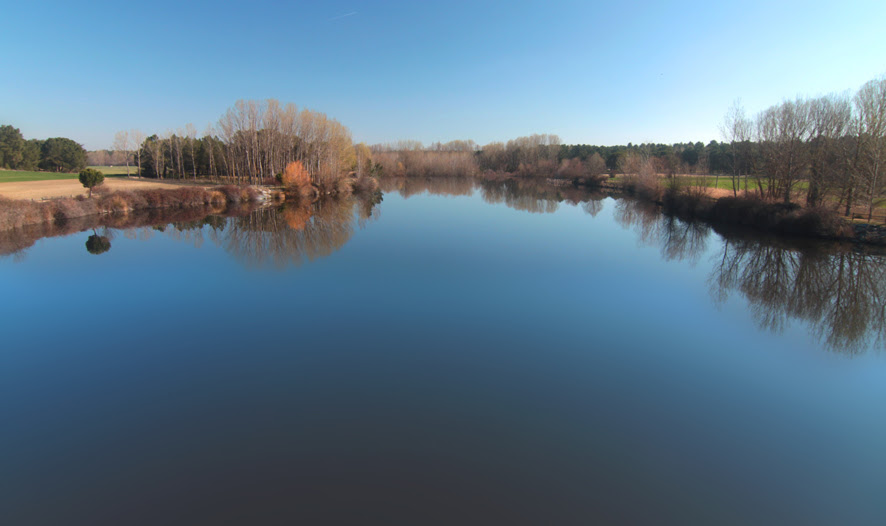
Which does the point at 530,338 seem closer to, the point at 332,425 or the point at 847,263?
the point at 332,425

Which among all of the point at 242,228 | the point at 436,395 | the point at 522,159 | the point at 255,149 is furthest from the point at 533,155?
the point at 436,395

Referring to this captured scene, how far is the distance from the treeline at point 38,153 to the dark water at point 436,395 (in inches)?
1796

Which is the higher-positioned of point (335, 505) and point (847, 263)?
point (847, 263)

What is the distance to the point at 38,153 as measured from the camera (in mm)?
43469

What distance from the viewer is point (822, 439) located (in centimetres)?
461

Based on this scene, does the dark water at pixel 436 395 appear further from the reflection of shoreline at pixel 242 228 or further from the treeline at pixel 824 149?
the treeline at pixel 824 149

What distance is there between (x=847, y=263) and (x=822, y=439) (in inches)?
456

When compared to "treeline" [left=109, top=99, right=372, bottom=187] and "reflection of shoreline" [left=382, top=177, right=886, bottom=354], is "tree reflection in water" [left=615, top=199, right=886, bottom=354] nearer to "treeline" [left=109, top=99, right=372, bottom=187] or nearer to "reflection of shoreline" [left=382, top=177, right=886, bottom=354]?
"reflection of shoreline" [left=382, top=177, right=886, bottom=354]

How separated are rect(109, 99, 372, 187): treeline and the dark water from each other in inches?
974

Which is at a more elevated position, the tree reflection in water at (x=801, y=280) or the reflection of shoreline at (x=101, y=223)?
the reflection of shoreline at (x=101, y=223)

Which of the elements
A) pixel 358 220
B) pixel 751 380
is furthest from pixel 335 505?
pixel 358 220

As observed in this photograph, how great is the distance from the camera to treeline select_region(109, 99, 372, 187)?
33188 mm

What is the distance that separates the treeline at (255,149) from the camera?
109 ft

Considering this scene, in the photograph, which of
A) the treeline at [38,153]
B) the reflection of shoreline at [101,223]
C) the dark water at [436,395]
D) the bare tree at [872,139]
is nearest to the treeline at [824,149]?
the bare tree at [872,139]
